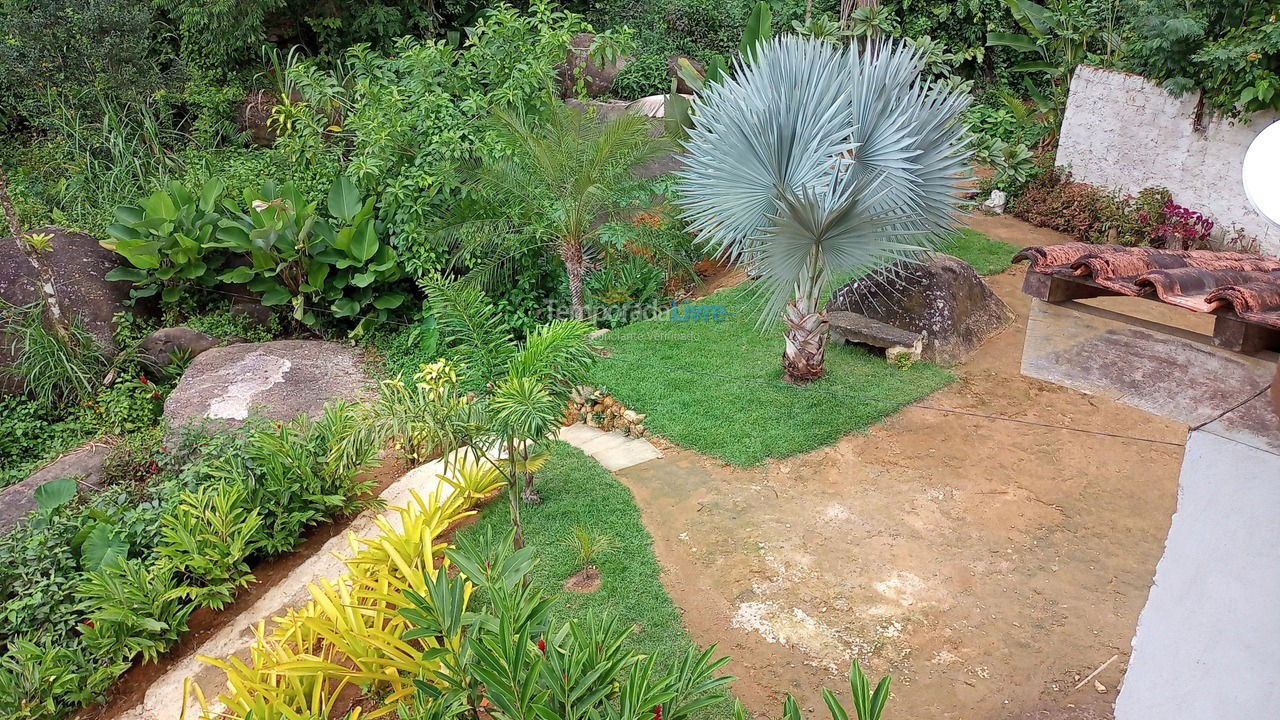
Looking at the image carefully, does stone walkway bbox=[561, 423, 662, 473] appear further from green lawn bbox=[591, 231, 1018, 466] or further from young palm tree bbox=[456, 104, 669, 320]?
young palm tree bbox=[456, 104, 669, 320]

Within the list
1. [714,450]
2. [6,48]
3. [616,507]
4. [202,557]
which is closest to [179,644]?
[202,557]

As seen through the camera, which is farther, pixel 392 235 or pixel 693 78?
pixel 693 78

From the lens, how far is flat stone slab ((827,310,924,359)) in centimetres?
812

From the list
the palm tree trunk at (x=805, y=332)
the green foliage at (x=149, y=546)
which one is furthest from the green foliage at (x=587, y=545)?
the palm tree trunk at (x=805, y=332)

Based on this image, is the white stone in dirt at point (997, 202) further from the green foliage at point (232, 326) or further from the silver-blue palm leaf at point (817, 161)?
the green foliage at point (232, 326)

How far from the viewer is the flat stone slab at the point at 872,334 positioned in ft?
26.7

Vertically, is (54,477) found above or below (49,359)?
below

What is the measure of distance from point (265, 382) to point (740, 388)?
4408 mm

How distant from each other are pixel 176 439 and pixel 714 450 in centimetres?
440

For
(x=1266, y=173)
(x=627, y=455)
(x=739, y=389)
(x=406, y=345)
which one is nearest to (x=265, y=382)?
(x=406, y=345)

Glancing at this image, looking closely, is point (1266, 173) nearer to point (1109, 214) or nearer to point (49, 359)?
point (1109, 214)

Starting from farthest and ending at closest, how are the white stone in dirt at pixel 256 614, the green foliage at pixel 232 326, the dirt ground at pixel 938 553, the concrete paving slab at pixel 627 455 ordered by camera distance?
the green foliage at pixel 232 326 → the concrete paving slab at pixel 627 455 → the white stone in dirt at pixel 256 614 → the dirt ground at pixel 938 553

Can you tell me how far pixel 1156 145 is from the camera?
10.2 metres

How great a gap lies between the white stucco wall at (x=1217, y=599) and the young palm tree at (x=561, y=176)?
5951 mm
